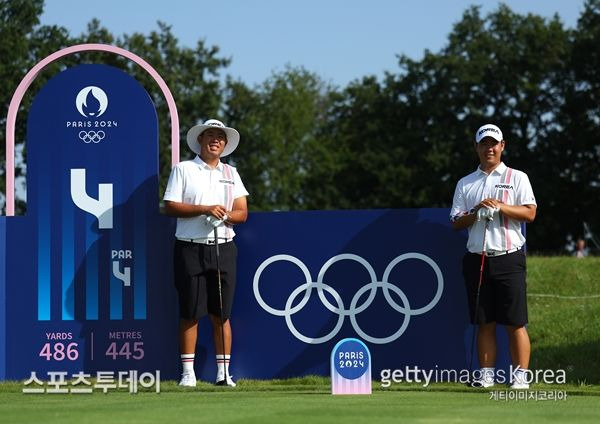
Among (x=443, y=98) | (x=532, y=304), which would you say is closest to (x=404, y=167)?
(x=443, y=98)

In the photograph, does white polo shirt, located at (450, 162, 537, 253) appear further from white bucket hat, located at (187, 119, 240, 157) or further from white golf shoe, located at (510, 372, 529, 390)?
white bucket hat, located at (187, 119, 240, 157)

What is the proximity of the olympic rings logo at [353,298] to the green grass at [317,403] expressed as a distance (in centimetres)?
50

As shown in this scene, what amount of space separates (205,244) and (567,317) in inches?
209

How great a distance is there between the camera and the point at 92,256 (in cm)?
1116

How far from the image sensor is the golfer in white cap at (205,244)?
10.5 metres

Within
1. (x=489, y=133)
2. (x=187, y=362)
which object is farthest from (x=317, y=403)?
(x=489, y=133)

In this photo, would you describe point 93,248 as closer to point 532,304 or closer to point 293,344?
point 293,344

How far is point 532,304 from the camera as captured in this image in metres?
15.6

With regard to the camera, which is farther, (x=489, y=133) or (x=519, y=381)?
(x=489, y=133)

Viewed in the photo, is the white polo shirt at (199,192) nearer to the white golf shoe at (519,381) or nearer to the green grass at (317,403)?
the green grass at (317,403)

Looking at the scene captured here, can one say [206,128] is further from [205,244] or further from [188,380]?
[188,380]

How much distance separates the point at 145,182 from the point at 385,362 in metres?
2.65

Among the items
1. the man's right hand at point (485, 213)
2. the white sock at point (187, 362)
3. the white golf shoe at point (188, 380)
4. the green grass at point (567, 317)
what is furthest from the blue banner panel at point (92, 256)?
the green grass at point (567, 317)

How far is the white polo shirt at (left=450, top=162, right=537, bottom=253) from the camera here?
33.1ft
